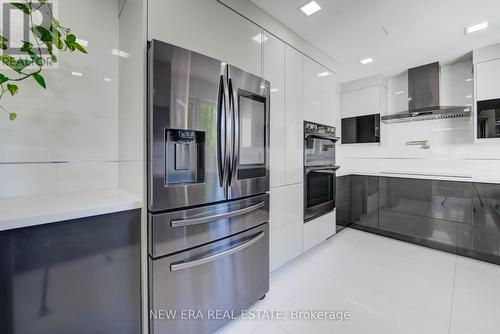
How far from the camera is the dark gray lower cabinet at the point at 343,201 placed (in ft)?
10.1

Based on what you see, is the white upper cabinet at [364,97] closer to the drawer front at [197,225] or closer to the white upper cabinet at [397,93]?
the white upper cabinet at [397,93]

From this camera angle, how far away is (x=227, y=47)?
1.49 meters

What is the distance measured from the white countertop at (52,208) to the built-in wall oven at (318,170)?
1726 millimetres

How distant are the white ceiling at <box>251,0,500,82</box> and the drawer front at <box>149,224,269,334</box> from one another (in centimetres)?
193

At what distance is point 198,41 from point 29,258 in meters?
1.39

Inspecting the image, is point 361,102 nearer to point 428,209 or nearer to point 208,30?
point 428,209

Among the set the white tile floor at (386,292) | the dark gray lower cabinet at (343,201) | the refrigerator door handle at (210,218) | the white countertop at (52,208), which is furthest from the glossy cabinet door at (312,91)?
the white countertop at (52,208)

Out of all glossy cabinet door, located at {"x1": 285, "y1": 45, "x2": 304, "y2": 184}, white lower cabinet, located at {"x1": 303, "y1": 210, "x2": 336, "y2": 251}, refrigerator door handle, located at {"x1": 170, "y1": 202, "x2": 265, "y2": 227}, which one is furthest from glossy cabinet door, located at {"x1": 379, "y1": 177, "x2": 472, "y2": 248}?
refrigerator door handle, located at {"x1": 170, "y1": 202, "x2": 265, "y2": 227}

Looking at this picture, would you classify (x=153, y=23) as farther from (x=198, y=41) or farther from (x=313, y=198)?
(x=313, y=198)

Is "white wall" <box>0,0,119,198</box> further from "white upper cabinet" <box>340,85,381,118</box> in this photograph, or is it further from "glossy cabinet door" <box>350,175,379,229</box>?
"white upper cabinet" <box>340,85,381,118</box>

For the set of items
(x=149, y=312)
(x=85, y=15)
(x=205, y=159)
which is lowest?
(x=149, y=312)

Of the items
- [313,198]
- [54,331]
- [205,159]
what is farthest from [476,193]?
[54,331]

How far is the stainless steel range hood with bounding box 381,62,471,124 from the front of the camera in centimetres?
283

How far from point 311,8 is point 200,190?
1787 mm
